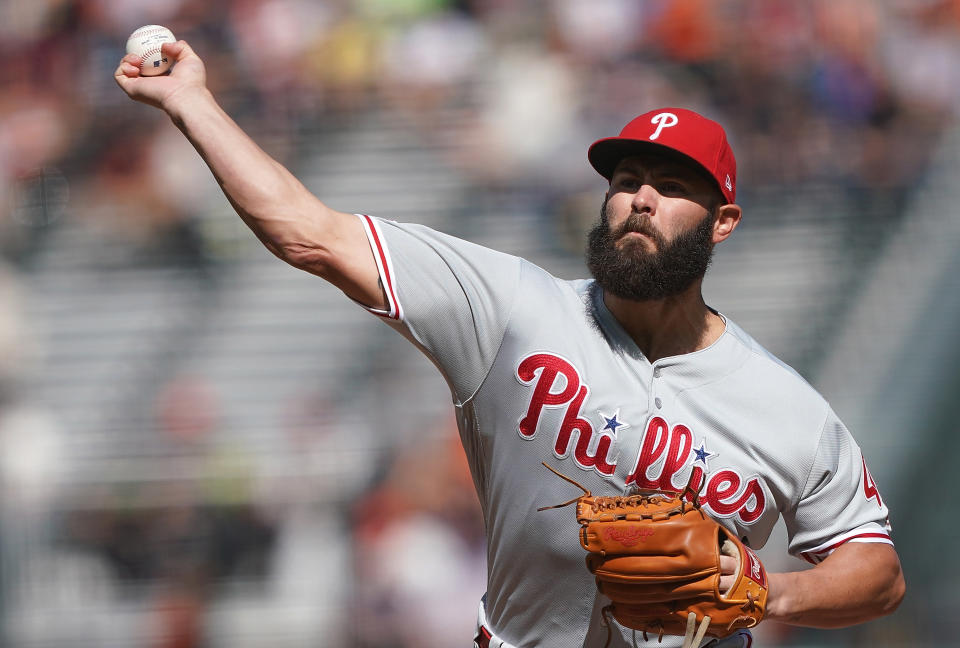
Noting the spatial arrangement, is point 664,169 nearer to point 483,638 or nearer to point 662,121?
point 662,121

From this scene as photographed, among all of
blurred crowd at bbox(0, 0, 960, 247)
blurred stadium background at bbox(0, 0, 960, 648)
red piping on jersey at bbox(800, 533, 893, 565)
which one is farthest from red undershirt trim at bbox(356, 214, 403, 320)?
blurred crowd at bbox(0, 0, 960, 247)

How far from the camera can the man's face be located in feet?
7.18

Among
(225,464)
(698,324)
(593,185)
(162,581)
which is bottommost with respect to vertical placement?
(162,581)

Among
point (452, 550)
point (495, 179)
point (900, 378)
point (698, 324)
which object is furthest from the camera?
point (495, 179)

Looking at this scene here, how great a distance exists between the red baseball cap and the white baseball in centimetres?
95

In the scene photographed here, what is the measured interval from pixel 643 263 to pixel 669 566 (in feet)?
2.17

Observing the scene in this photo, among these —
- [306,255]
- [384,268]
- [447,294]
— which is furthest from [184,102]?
[447,294]

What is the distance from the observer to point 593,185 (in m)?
5.62

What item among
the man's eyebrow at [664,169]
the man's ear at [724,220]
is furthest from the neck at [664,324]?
the man's eyebrow at [664,169]

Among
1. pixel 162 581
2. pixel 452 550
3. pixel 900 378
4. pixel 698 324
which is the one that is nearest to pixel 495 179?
pixel 452 550

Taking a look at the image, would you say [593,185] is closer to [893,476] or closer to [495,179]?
[495,179]

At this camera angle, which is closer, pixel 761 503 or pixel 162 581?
pixel 761 503

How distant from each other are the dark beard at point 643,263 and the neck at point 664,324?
5cm

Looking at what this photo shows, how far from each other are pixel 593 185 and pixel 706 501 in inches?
144
